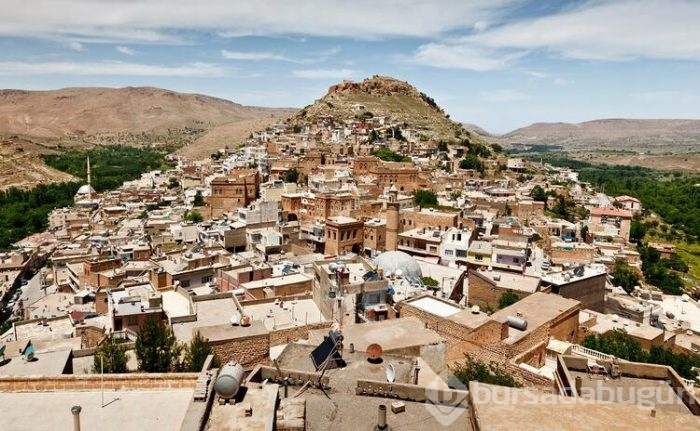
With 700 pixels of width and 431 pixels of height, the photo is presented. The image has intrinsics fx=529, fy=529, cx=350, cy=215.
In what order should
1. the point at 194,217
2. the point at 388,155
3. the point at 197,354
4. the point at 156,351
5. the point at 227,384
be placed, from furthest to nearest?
the point at 388,155 < the point at 194,217 < the point at 156,351 < the point at 197,354 < the point at 227,384

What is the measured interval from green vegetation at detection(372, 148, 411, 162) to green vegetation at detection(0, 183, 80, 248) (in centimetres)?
3710

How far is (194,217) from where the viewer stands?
40562 mm

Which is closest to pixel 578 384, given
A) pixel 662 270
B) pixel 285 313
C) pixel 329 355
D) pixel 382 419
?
pixel 382 419

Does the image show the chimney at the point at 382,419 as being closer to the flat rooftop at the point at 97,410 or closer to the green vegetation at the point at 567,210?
the flat rooftop at the point at 97,410

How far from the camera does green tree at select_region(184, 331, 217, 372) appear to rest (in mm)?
10961

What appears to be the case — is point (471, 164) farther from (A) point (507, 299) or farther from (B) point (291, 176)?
(A) point (507, 299)

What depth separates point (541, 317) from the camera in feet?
51.3

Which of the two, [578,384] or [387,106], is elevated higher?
[387,106]

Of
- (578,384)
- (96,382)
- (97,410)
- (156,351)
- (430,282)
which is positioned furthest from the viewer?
(430,282)

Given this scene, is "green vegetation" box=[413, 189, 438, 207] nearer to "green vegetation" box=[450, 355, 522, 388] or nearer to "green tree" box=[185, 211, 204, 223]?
"green tree" box=[185, 211, 204, 223]

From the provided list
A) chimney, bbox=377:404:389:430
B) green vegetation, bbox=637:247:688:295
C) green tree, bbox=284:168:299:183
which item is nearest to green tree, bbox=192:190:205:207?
green tree, bbox=284:168:299:183

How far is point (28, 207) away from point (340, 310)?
213 ft

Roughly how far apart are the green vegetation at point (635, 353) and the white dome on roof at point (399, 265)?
761 centimetres

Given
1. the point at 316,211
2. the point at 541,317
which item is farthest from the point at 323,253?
the point at 541,317
